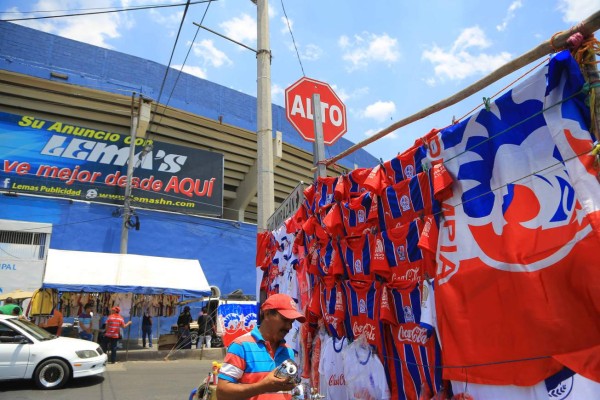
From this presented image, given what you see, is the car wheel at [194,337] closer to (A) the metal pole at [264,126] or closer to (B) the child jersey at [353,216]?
(A) the metal pole at [264,126]

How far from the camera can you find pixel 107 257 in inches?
645

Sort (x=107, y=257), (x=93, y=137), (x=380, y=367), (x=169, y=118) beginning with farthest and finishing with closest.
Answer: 1. (x=169, y=118)
2. (x=93, y=137)
3. (x=107, y=257)
4. (x=380, y=367)

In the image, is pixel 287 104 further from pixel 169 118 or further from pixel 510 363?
pixel 169 118

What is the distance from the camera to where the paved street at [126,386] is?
8.62m

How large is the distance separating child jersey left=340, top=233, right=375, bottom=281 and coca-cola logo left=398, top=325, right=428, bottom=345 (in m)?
0.57

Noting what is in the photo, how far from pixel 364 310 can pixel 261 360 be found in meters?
1.66

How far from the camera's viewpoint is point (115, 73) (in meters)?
22.3

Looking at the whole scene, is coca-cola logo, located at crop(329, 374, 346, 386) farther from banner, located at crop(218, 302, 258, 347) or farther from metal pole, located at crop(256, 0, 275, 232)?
banner, located at crop(218, 302, 258, 347)

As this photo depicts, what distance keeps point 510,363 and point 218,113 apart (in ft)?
78.4

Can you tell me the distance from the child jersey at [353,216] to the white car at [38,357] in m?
7.96

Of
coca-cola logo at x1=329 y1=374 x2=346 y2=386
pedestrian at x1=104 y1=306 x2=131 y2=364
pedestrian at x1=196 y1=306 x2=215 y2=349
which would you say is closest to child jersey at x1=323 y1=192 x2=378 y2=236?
coca-cola logo at x1=329 y1=374 x2=346 y2=386

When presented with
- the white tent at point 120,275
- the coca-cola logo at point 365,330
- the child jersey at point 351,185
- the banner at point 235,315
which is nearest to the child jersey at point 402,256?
the coca-cola logo at point 365,330

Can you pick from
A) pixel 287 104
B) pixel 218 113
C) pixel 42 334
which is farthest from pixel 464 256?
pixel 218 113

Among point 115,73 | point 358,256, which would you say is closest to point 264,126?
point 358,256
